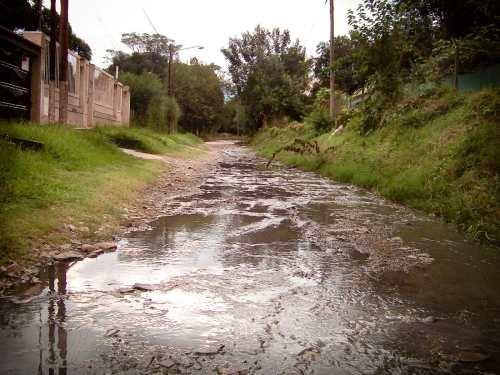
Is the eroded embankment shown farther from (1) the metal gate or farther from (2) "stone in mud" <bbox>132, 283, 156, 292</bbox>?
(1) the metal gate

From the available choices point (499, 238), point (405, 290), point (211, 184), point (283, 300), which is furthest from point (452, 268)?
point (211, 184)

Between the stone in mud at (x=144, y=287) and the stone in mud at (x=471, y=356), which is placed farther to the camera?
the stone in mud at (x=144, y=287)

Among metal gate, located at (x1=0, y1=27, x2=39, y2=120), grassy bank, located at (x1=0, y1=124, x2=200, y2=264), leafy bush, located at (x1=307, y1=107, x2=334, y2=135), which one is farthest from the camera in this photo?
leafy bush, located at (x1=307, y1=107, x2=334, y2=135)

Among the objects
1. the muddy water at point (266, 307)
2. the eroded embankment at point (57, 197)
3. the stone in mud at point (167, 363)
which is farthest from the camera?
the eroded embankment at point (57, 197)

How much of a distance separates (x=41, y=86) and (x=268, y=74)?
98.9 feet

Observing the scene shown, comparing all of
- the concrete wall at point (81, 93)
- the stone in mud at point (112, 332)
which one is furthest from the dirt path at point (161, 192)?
the concrete wall at point (81, 93)

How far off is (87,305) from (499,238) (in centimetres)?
503

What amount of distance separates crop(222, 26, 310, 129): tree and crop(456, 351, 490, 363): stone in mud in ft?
125

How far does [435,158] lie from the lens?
10.4 metres

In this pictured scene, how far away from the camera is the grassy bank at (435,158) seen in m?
7.52

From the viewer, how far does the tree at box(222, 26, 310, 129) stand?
4150 centimetres

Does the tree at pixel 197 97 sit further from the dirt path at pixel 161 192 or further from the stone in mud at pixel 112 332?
the stone in mud at pixel 112 332

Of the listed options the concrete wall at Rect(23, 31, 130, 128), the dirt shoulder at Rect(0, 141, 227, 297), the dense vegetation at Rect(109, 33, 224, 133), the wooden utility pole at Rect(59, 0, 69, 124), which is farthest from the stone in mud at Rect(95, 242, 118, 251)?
the dense vegetation at Rect(109, 33, 224, 133)

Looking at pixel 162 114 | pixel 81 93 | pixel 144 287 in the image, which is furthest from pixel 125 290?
pixel 162 114
